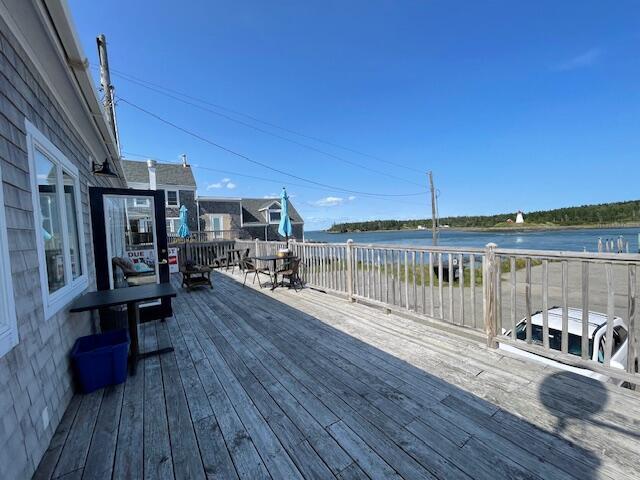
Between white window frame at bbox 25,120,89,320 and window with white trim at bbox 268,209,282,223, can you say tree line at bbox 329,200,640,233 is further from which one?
white window frame at bbox 25,120,89,320

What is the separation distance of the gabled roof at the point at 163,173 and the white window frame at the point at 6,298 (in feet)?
59.5

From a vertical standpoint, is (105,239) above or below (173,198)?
below

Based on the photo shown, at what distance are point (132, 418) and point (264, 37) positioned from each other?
30.8 feet

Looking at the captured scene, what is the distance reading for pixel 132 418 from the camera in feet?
6.38

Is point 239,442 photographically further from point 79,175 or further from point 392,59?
point 392,59

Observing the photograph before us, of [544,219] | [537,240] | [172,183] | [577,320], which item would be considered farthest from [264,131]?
[544,219]

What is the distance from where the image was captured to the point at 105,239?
148 inches

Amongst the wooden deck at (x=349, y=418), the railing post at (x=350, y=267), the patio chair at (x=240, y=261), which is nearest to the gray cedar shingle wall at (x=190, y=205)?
the patio chair at (x=240, y=261)

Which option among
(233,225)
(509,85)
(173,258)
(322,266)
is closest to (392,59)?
(509,85)

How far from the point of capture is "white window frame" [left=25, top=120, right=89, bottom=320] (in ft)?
6.37

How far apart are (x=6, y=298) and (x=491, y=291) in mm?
3612

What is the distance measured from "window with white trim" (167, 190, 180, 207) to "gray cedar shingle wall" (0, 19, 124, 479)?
17.7 metres

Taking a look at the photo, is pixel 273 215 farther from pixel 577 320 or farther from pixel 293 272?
pixel 577 320

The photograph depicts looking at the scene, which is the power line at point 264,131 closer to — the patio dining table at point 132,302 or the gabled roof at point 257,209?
the gabled roof at point 257,209
